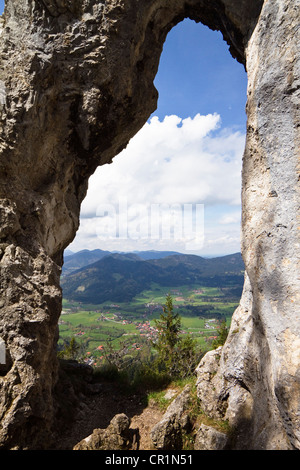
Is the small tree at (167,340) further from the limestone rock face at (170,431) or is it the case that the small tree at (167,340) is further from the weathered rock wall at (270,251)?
the weathered rock wall at (270,251)

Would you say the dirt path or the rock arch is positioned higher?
the rock arch

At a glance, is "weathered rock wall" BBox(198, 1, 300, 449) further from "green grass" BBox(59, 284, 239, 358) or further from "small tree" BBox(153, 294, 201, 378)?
"green grass" BBox(59, 284, 239, 358)

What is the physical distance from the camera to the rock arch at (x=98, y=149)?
5812 mm

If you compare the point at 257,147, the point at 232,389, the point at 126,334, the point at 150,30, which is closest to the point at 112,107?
the point at 150,30

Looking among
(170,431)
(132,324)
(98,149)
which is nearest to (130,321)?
(132,324)

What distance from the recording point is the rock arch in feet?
19.1

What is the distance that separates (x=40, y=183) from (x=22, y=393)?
6996mm

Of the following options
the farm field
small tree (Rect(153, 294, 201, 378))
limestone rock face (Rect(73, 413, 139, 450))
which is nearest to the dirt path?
limestone rock face (Rect(73, 413, 139, 450))

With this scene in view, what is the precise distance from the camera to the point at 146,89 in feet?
35.9

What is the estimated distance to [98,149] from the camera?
10.9m

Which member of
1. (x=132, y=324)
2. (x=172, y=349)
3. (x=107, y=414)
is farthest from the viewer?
(x=132, y=324)

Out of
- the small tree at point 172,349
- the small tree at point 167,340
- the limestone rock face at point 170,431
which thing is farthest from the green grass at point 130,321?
the limestone rock face at point 170,431

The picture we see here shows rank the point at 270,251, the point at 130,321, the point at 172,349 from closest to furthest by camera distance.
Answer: the point at 270,251, the point at 172,349, the point at 130,321

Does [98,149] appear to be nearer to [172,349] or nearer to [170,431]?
[170,431]
